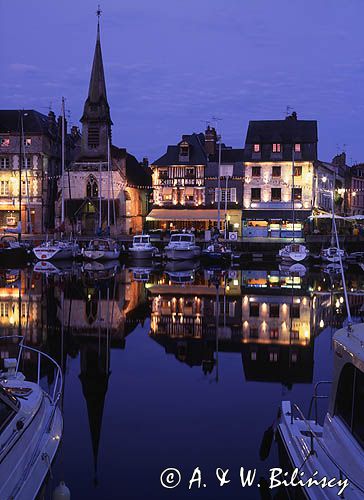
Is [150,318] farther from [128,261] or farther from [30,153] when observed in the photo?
[30,153]

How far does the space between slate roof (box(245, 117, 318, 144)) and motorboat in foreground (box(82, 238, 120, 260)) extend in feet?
72.7

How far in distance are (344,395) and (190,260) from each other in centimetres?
4780

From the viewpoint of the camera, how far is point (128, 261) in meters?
56.6

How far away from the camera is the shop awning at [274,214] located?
214ft

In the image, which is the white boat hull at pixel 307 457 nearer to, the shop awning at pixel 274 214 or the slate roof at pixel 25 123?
the shop awning at pixel 274 214

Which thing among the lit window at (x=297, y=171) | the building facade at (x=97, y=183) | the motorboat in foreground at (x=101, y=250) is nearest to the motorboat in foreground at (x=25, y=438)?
the motorboat in foreground at (x=101, y=250)

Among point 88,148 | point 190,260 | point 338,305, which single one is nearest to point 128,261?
point 190,260

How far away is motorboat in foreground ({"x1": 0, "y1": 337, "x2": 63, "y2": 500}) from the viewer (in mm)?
6770

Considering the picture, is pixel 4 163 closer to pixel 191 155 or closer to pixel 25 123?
pixel 25 123

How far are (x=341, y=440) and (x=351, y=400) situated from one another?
1.57ft

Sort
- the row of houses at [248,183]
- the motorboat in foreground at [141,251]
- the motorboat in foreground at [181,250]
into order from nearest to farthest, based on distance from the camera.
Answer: the motorboat in foreground at [181,250], the motorboat in foreground at [141,251], the row of houses at [248,183]

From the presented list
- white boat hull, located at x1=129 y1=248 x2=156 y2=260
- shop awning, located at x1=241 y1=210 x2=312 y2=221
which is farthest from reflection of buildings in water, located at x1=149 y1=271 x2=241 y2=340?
shop awning, located at x1=241 y1=210 x2=312 y2=221

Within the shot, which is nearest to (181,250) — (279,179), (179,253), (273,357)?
(179,253)

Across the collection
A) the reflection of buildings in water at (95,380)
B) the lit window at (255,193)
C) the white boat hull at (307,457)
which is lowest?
the reflection of buildings in water at (95,380)
